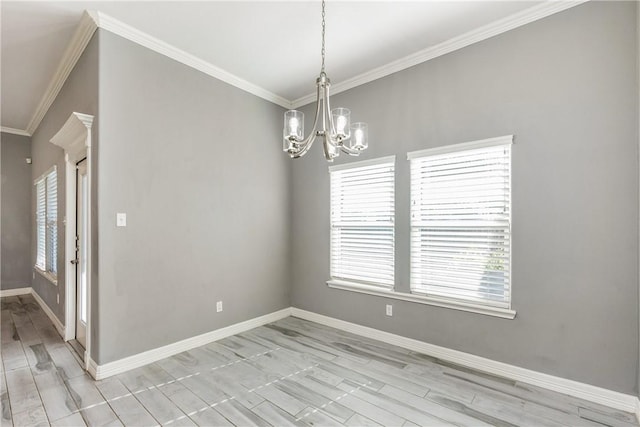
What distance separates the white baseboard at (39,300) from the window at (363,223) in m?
3.49

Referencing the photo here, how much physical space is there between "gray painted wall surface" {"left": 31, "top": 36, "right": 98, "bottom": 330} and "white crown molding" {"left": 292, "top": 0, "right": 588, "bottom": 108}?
2624mm

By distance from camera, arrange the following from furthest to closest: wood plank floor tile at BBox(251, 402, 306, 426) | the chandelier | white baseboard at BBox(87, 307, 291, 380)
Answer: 1. white baseboard at BBox(87, 307, 291, 380)
2. wood plank floor tile at BBox(251, 402, 306, 426)
3. the chandelier

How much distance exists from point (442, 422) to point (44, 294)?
19.2 ft

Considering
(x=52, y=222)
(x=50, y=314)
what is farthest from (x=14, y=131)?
(x=50, y=314)

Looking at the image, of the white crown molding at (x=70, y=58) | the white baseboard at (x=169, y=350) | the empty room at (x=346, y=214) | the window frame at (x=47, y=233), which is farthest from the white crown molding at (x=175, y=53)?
the white baseboard at (x=169, y=350)

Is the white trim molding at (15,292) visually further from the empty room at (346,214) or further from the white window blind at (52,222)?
the empty room at (346,214)

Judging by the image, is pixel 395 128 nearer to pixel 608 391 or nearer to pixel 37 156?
pixel 608 391

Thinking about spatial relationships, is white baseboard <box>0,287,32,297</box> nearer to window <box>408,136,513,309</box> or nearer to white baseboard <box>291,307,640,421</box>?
white baseboard <box>291,307,640,421</box>

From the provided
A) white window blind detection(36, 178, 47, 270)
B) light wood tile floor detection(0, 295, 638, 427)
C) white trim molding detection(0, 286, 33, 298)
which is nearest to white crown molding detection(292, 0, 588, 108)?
light wood tile floor detection(0, 295, 638, 427)

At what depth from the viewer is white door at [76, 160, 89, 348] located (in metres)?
3.25

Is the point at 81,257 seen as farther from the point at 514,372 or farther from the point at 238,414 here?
the point at 514,372

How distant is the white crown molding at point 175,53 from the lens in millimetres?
2746

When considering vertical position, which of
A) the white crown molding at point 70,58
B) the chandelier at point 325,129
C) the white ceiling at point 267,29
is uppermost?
the white ceiling at point 267,29

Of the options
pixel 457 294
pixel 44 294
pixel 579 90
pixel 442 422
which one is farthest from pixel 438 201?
pixel 44 294
